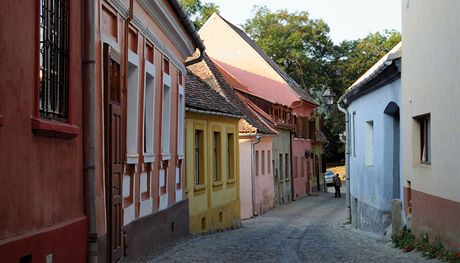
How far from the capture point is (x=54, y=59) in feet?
24.9

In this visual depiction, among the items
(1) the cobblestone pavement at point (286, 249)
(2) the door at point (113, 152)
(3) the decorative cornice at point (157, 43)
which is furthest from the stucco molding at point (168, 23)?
(1) the cobblestone pavement at point (286, 249)

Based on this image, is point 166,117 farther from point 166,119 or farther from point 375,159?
point 375,159

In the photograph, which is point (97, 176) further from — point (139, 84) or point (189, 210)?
point (189, 210)

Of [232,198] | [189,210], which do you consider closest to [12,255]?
[189,210]

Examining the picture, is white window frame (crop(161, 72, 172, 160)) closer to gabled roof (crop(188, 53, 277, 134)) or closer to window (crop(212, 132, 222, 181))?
window (crop(212, 132, 222, 181))

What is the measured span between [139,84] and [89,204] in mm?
3925

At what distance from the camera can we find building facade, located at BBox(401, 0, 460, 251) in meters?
11.4

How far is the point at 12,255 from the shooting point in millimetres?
6086

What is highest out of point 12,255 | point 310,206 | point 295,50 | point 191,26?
point 295,50

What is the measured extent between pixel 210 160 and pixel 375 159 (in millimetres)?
4876

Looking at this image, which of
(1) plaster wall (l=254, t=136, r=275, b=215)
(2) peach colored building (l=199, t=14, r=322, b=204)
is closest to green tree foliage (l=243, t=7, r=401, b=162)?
(2) peach colored building (l=199, t=14, r=322, b=204)

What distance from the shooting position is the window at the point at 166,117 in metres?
15.0

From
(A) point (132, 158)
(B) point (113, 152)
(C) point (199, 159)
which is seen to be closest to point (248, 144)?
(C) point (199, 159)

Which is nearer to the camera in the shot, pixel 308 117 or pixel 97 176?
pixel 97 176
